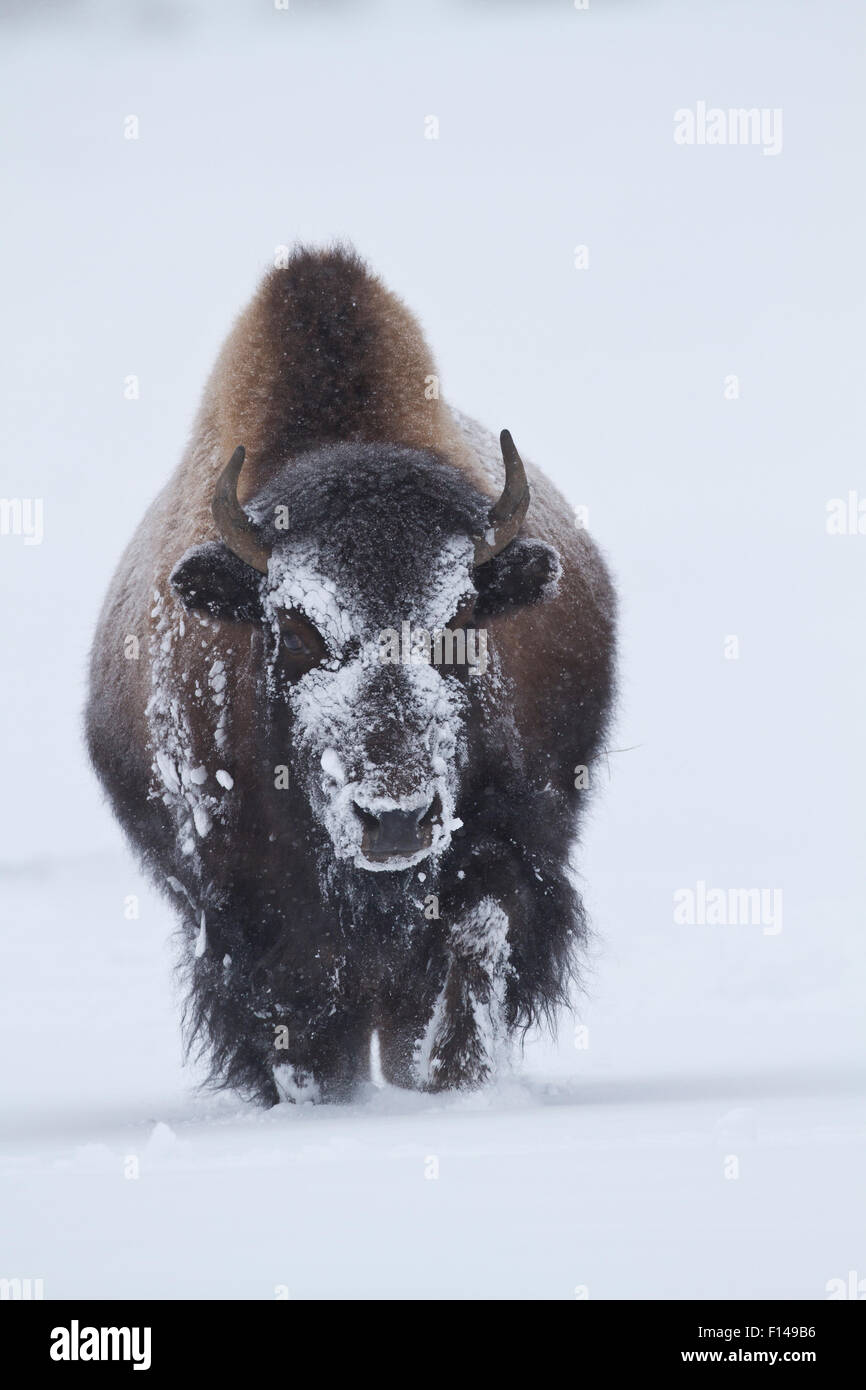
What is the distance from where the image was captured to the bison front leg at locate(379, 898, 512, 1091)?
590cm

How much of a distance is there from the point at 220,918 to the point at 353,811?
122 cm

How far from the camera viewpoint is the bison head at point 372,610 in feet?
17.1

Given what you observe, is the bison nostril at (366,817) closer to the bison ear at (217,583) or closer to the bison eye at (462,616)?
the bison eye at (462,616)

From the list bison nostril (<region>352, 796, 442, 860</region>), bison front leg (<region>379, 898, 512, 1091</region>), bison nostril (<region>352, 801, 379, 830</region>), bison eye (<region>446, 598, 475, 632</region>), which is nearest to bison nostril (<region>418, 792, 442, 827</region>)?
bison nostril (<region>352, 796, 442, 860</region>)

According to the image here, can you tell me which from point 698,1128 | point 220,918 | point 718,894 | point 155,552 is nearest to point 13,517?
point 718,894

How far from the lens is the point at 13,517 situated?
18.1 meters

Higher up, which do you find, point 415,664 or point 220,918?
point 415,664

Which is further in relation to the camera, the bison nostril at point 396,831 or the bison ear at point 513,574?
the bison ear at point 513,574

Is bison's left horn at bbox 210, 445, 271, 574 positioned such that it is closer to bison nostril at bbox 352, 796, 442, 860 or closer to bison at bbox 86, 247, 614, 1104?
bison at bbox 86, 247, 614, 1104

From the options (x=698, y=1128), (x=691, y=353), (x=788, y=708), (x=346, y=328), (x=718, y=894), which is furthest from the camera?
(x=691, y=353)

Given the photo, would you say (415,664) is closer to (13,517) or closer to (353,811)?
(353,811)

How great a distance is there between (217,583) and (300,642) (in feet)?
1.38

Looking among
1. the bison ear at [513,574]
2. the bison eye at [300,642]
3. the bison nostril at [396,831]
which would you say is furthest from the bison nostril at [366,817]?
the bison ear at [513,574]

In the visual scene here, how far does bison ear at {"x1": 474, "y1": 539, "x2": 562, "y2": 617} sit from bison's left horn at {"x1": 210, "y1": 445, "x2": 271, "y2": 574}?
0.79 m
